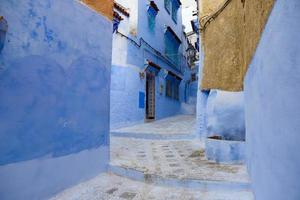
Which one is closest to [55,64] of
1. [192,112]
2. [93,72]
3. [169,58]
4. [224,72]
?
[93,72]

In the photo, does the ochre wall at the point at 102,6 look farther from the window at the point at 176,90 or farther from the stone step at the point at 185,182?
the window at the point at 176,90

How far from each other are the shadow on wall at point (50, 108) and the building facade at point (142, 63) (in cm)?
670

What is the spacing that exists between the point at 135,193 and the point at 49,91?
2042 millimetres

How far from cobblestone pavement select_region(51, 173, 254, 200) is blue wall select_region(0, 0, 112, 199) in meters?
0.24

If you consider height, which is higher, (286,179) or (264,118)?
(264,118)

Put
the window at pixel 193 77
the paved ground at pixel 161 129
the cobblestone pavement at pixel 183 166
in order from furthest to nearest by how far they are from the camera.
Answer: the window at pixel 193 77 < the paved ground at pixel 161 129 < the cobblestone pavement at pixel 183 166

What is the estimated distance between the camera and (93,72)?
499 cm

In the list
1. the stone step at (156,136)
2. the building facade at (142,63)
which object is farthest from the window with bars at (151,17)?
the stone step at (156,136)

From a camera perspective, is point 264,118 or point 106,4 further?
point 106,4

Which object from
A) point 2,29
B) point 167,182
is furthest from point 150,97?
point 2,29

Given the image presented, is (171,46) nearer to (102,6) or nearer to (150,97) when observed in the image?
(150,97)

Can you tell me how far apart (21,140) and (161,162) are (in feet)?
9.78

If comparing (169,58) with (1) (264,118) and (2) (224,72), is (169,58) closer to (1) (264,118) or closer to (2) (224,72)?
(2) (224,72)

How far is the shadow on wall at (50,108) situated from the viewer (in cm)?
323
